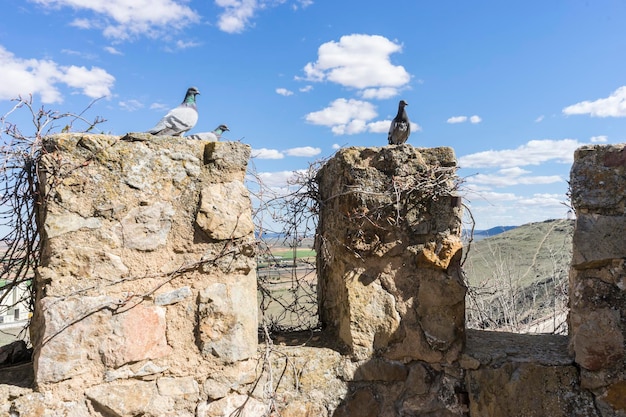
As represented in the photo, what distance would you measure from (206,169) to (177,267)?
462mm

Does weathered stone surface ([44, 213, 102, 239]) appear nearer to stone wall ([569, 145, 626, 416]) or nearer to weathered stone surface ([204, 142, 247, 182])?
weathered stone surface ([204, 142, 247, 182])

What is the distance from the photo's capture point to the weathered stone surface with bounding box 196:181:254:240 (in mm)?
2127

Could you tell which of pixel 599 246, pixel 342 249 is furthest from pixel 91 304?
pixel 599 246

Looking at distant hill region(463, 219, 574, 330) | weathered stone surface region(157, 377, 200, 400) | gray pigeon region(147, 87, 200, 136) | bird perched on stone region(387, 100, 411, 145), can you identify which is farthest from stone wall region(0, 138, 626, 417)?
bird perched on stone region(387, 100, 411, 145)

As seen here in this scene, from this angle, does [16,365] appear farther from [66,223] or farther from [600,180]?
[600,180]

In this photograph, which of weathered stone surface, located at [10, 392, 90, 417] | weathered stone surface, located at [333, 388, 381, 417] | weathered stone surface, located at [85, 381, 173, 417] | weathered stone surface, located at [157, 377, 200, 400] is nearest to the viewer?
weathered stone surface, located at [10, 392, 90, 417]

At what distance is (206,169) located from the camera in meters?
2.17

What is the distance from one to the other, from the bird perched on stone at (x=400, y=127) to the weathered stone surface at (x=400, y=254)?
0.71 meters

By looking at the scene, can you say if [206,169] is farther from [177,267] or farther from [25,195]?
[25,195]

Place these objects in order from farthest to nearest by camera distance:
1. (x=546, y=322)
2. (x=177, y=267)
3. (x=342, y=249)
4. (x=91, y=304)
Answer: (x=546, y=322) < (x=342, y=249) < (x=177, y=267) < (x=91, y=304)

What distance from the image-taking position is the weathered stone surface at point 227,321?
6.91 ft

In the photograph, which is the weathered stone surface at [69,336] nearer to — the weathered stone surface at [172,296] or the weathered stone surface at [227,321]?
the weathered stone surface at [172,296]

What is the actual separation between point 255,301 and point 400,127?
159cm

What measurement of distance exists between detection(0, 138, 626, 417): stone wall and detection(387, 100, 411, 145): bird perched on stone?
0.72 m
